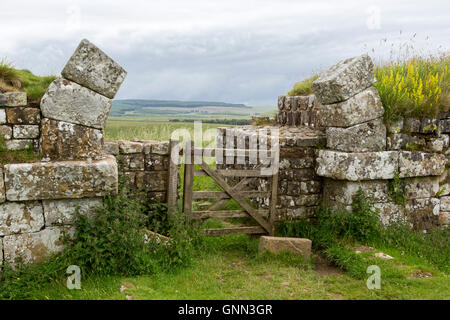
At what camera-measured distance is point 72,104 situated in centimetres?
511

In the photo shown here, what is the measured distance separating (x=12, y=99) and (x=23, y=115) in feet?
0.73

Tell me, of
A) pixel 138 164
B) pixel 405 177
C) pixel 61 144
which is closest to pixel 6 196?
pixel 61 144

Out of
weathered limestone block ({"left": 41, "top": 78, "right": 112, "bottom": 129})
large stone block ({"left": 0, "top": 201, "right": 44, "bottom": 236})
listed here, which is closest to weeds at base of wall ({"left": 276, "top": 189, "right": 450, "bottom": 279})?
weathered limestone block ({"left": 41, "top": 78, "right": 112, "bottom": 129})

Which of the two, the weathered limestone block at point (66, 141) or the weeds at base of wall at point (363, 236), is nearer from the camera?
the weathered limestone block at point (66, 141)

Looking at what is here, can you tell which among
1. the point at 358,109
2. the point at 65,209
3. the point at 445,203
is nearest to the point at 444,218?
the point at 445,203

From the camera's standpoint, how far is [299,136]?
7.47m

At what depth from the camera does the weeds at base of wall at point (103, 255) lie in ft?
16.0

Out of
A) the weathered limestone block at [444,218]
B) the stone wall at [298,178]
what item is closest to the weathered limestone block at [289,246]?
Answer: the stone wall at [298,178]

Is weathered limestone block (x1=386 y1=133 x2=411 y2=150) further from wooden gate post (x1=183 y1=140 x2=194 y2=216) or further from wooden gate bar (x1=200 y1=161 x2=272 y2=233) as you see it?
wooden gate post (x1=183 y1=140 x2=194 y2=216)

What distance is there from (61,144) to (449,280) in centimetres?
516

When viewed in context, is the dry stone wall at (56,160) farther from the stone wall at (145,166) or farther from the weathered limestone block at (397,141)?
the weathered limestone block at (397,141)

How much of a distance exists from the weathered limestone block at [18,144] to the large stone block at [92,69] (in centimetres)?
95

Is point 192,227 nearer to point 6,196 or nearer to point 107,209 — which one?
point 107,209

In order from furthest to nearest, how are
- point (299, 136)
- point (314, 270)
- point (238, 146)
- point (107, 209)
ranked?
point (238, 146) < point (299, 136) < point (314, 270) < point (107, 209)
